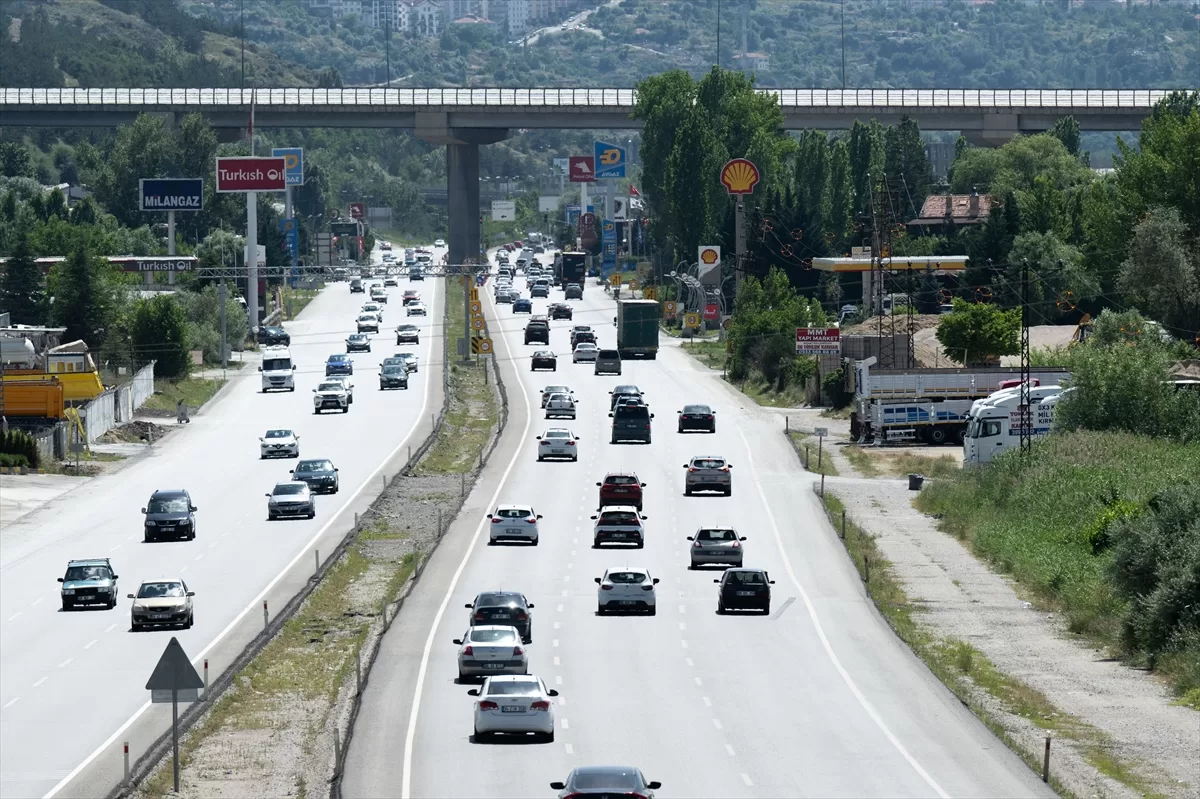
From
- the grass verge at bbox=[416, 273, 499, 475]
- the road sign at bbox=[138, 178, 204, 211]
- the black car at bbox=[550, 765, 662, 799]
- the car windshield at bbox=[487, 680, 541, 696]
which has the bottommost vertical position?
the grass verge at bbox=[416, 273, 499, 475]

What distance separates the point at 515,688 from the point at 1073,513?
35.2 meters

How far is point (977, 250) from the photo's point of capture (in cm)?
15525

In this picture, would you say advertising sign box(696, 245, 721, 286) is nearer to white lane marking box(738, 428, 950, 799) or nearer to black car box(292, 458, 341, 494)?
white lane marking box(738, 428, 950, 799)

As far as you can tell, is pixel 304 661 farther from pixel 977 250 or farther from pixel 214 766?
pixel 977 250

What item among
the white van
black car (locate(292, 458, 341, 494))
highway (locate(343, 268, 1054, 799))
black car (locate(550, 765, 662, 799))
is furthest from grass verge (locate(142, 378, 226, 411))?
black car (locate(550, 765, 662, 799))

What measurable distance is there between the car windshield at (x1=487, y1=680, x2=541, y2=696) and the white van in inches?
3441

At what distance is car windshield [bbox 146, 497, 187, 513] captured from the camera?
70500 mm

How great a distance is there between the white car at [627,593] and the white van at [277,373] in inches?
2825

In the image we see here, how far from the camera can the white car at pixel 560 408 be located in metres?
106

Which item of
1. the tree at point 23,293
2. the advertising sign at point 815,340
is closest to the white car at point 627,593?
the advertising sign at point 815,340

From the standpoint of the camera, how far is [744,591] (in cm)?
5438

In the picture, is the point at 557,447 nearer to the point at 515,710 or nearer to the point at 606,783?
the point at 515,710

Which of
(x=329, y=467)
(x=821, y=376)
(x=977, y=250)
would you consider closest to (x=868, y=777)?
(x=329, y=467)

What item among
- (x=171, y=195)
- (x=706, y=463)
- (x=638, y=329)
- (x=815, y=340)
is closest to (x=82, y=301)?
(x=638, y=329)
